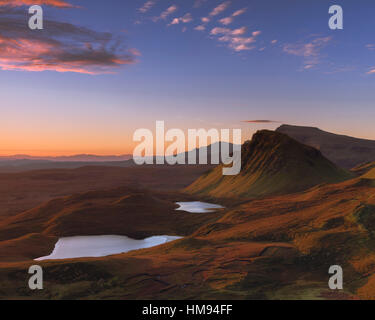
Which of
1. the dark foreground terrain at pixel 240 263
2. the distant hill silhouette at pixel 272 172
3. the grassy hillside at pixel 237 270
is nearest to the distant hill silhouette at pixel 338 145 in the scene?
the distant hill silhouette at pixel 272 172

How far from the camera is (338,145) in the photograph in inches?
5285

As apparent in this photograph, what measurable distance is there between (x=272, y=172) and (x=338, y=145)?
311 ft

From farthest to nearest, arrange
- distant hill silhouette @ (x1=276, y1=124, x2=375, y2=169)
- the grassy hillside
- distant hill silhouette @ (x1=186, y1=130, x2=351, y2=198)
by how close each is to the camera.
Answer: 1. distant hill silhouette @ (x1=276, y1=124, x2=375, y2=169)
2. distant hill silhouette @ (x1=186, y1=130, x2=351, y2=198)
3. the grassy hillside

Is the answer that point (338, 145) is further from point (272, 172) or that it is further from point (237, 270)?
point (237, 270)

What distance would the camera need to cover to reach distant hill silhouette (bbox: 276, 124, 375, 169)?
11800 cm

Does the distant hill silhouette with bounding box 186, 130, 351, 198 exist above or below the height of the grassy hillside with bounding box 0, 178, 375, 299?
above

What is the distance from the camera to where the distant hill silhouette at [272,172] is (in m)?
50.2

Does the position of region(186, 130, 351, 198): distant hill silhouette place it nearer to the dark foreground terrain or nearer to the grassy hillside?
the dark foreground terrain

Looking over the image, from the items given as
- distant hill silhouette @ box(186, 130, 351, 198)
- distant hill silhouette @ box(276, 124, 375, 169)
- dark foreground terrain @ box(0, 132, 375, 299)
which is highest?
distant hill silhouette @ box(276, 124, 375, 169)

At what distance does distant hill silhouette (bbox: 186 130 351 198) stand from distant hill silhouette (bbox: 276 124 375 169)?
64338mm

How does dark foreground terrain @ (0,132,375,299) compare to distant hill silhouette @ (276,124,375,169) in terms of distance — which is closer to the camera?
dark foreground terrain @ (0,132,375,299)

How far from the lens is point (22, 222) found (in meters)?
32.4

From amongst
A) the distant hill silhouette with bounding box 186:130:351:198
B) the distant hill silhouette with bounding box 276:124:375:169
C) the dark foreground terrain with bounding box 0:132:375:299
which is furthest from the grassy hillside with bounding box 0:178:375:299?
the distant hill silhouette with bounding box 276:124:375:169
